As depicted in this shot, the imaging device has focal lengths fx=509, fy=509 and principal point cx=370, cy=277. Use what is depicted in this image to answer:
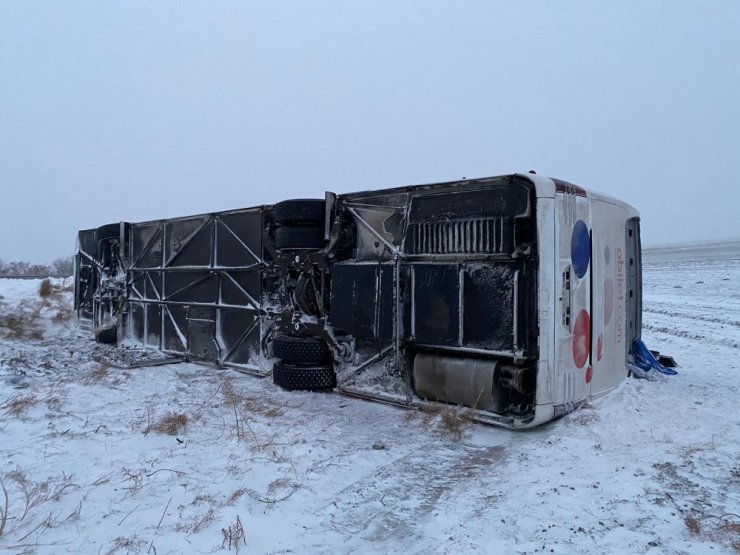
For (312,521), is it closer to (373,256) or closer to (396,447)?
(396,447)

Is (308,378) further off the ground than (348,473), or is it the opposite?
(308,378)

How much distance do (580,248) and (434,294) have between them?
155 centimetres

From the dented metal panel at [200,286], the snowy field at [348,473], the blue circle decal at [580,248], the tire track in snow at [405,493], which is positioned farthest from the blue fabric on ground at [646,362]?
the dented metal panel at [200,286]

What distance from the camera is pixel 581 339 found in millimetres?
5172

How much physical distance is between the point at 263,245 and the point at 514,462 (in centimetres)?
469

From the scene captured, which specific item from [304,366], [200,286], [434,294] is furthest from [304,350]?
[200,286]

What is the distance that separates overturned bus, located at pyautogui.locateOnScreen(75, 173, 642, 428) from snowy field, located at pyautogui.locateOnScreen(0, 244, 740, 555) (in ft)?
1.19

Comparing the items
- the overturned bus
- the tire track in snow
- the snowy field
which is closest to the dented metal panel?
the overturned bus

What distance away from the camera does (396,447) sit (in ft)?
14.8

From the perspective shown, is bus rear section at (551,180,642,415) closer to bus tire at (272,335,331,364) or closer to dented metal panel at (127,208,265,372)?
bus tire at (272,335,331,364)

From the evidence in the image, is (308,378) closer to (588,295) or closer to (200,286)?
(200,286)

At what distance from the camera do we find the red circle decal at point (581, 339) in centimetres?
506

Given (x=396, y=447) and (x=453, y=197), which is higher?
(x=453, y=197)

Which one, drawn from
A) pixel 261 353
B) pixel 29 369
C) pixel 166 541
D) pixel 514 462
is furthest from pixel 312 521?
pixel 29 369
